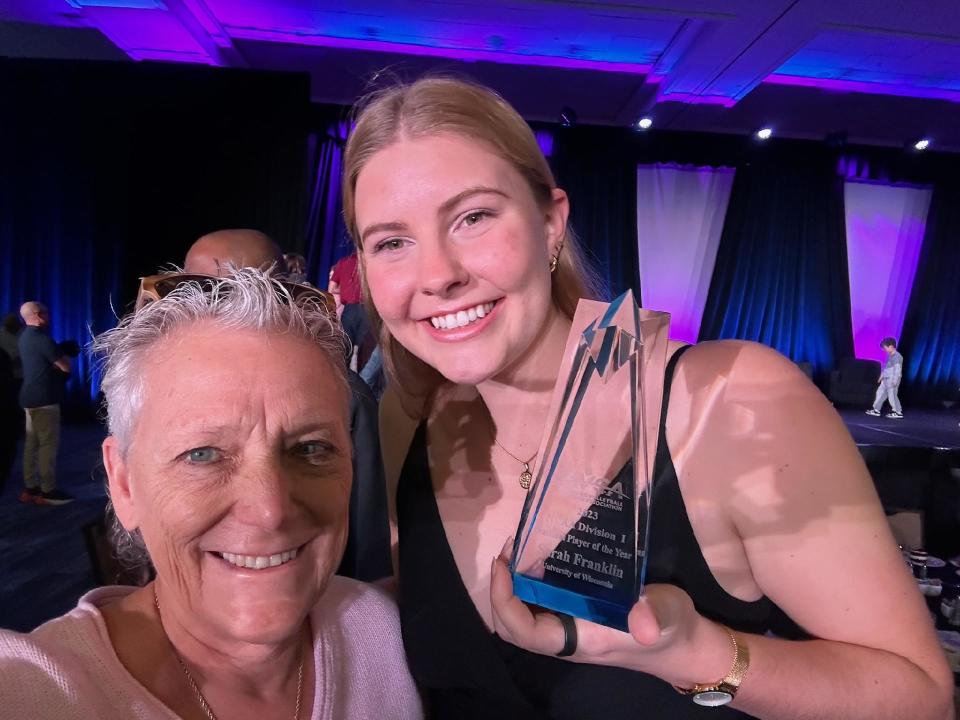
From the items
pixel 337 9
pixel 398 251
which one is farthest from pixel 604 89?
pixel 398 251

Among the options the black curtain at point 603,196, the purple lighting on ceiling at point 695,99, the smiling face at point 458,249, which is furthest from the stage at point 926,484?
the purple lighting on ceiling at point 695,99

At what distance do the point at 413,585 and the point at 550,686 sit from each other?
13.9 inches

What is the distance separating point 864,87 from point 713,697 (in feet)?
31.0

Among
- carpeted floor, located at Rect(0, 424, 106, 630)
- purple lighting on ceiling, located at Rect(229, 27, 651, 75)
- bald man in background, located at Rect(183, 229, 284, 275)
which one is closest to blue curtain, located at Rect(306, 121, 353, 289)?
purple lighting on ceiling, located at Rect(229, 27, 651, 75)

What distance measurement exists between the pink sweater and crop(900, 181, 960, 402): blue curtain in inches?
489

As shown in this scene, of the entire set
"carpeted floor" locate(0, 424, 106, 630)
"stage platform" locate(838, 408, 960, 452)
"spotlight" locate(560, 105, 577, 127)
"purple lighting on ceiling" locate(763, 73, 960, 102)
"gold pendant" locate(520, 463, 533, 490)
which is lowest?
"carpeted floor" locate(0, 424, 106, 630)

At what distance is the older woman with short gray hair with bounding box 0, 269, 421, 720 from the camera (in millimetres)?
941

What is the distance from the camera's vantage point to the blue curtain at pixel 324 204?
8297 millimetres

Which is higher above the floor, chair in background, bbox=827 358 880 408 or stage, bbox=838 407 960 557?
chair in background, bbox=827 358 880 408

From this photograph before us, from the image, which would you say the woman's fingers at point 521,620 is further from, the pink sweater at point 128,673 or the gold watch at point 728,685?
the pink sweater at point 128,673

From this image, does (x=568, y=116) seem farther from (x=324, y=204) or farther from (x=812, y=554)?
(x=812, y=554)

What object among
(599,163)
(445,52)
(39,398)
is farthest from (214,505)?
(599,163)

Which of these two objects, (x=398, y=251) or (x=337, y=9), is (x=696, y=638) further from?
(x=337, y=9)

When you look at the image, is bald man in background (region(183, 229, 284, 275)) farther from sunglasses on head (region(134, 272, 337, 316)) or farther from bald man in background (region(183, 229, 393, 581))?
sunglasses on head (region(134, 272, 337, 316))
